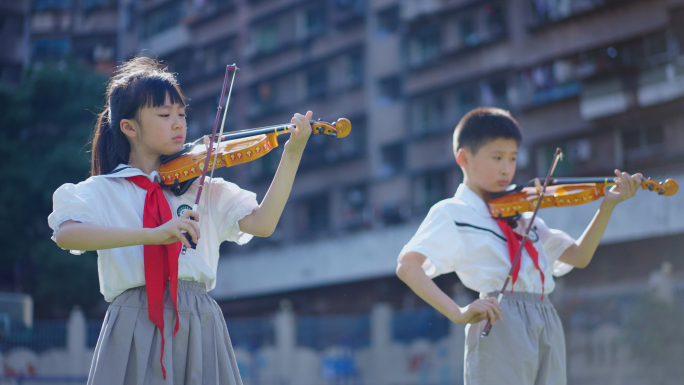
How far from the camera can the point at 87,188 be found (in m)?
3.20

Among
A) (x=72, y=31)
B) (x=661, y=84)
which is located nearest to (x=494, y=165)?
(x=661, y=84)

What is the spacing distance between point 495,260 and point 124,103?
6.22 ft

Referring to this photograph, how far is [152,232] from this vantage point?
2.91 metres

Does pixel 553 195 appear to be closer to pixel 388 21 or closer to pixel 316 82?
pixel 388 21

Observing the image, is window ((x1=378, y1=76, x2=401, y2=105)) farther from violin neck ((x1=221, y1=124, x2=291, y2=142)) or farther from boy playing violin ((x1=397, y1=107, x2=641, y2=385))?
violin neck ((x1=221, y1=124, x2=291, y2=142))

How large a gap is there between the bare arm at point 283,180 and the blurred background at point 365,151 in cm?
1147

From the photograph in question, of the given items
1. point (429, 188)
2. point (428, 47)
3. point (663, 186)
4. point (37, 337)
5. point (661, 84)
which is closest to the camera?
point (663, 186)

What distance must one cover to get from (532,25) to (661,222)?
23.9 feet

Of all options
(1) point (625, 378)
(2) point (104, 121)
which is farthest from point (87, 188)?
(1) point (625, 378)

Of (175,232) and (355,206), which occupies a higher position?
(355,206)

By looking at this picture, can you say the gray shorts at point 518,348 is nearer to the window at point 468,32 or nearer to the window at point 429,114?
the window at point 468,32

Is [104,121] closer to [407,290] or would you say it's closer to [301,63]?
[407,290]

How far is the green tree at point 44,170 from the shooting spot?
2495 cm

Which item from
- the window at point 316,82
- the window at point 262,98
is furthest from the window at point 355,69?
the window at point 262,98
